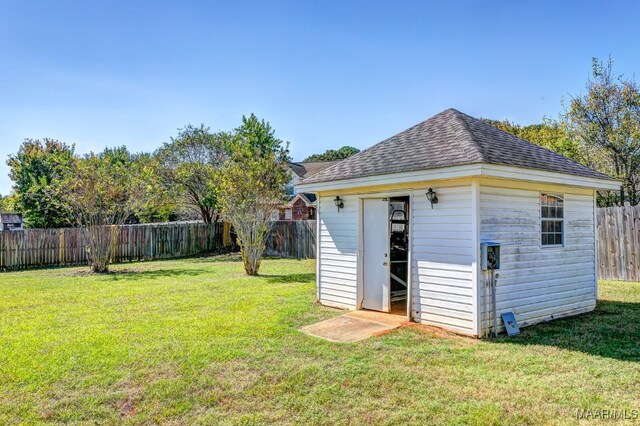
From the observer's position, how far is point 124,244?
1622cm

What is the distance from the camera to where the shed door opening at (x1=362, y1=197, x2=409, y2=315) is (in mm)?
6801

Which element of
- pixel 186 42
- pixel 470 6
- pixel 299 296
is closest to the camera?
pixel 299 296

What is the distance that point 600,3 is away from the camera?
8.62 meters

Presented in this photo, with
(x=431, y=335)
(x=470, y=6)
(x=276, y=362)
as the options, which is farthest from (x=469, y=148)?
(x=470, y=6)

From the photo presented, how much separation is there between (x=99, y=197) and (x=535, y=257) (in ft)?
39.6

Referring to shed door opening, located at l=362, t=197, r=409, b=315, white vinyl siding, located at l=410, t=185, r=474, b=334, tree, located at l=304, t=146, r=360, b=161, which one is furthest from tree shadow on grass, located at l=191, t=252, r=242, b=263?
tree, located at l=304, t=146, r=360, b=161

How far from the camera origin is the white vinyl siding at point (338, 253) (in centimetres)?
714

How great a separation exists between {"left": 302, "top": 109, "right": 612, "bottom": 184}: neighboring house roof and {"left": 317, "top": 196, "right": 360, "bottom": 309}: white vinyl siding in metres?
0.62

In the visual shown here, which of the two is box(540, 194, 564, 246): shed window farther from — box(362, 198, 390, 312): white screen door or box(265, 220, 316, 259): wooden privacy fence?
box(265, 220, 316, 259): wooden privacy fence

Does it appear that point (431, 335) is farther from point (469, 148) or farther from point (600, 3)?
point (600, 3)

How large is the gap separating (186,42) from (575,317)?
404 inches

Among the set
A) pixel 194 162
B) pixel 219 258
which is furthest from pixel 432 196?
pixel 194 162

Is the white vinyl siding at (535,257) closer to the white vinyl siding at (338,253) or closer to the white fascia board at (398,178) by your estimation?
the white fascia board at (398,178)

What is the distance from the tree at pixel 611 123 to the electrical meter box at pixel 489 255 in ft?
36.1
